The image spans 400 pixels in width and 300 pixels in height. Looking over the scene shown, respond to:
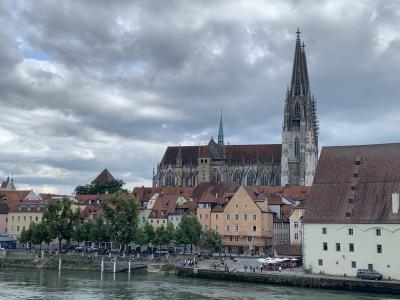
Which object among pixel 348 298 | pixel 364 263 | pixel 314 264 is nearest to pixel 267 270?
pixel 314 264

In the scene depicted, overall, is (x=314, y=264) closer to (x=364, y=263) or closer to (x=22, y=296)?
(x=364, y=263)

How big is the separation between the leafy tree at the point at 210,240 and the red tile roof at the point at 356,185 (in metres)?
21.9

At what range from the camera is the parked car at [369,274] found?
6956cm

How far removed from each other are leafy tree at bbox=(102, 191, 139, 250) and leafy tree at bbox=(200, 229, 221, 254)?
11.0 meters

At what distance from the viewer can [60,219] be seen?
10419 cm

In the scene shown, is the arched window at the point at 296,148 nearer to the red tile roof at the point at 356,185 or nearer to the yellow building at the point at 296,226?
the yellow building at the point at 296,226

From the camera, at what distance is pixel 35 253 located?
99125 mm

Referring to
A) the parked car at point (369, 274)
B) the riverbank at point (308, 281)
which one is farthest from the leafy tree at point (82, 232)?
the parked car at point (369, 274)

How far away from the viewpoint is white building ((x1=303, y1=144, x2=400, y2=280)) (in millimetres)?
72000

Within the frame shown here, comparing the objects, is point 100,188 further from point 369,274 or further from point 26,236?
point 369,274

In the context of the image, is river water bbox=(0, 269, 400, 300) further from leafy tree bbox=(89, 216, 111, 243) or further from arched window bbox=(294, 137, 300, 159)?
arched window bbox=(294, 137, 300, 159)

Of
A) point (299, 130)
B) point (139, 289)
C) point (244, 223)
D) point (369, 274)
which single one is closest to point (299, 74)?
point (299, 130)

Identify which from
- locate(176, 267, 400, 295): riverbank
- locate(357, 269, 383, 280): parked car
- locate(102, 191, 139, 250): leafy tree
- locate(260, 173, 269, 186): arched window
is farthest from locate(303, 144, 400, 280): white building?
locate(260, 173, 269, 186): arched window

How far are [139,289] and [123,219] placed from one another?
3156cm
